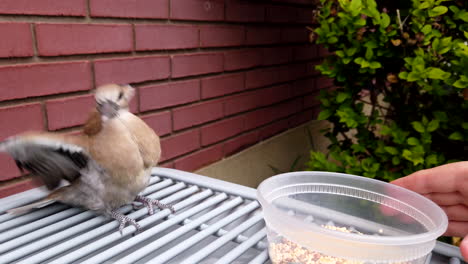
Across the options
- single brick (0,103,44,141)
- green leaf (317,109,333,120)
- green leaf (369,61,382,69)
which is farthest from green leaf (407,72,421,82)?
single brick (0,103,44,141)

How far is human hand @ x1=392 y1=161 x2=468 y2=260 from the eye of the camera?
102cm

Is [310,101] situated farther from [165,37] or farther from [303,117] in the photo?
[165,37]

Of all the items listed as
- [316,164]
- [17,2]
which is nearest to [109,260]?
[17,2]

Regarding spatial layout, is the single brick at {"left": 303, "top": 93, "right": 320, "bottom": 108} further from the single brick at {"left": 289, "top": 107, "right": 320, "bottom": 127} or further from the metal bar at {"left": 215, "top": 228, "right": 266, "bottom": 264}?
the metal bar at {"left": 215, "top": 228, "right": 266, "bottom": 264}

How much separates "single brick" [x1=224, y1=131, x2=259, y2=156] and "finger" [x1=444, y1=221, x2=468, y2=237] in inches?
52.1

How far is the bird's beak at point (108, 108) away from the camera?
2.99ft

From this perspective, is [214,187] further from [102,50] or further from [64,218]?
[102,50]

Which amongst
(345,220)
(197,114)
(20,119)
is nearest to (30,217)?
(20,119)

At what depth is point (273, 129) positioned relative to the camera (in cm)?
265

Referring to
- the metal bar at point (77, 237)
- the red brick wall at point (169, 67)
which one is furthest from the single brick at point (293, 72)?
the metal bar at point (77, 237)

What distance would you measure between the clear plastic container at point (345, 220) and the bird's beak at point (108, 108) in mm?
408

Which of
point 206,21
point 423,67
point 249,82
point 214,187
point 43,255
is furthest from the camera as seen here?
point 249,82

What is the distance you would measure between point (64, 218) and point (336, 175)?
73 centimetres

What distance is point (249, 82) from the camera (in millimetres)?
2314
